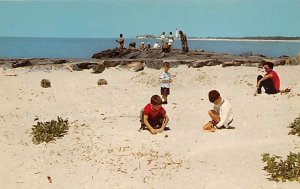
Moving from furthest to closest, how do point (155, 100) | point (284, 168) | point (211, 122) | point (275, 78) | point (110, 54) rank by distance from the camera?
point (110, 54) < point (275, 78) < point (211, 122) < point (155, 100) < point (284, 168)

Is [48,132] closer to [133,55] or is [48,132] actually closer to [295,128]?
[295,128]

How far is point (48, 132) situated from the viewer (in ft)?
33.4

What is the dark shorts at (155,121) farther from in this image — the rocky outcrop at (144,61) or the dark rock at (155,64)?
the dark rock at (155,64)

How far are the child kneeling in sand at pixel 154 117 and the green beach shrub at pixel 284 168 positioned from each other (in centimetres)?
298

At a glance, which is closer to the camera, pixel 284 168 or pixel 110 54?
pixel 284 168

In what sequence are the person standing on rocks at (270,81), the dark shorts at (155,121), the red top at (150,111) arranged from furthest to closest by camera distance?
the person standing on rocks at (270,81) < the dark shorts at (155,121) < the red top at (150,111)

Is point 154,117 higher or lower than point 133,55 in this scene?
higher

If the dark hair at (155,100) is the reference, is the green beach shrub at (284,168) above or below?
below

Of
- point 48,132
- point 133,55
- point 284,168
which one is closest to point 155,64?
point 133,55

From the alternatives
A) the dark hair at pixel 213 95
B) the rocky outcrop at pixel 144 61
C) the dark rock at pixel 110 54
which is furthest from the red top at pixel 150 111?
the dark rock at pixel 110 54

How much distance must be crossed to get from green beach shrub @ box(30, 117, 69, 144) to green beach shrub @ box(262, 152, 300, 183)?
4.93 metres

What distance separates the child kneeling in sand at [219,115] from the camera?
1009 cm

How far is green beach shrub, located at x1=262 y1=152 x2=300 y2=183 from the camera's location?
281 inches

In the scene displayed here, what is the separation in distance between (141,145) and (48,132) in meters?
2.51
